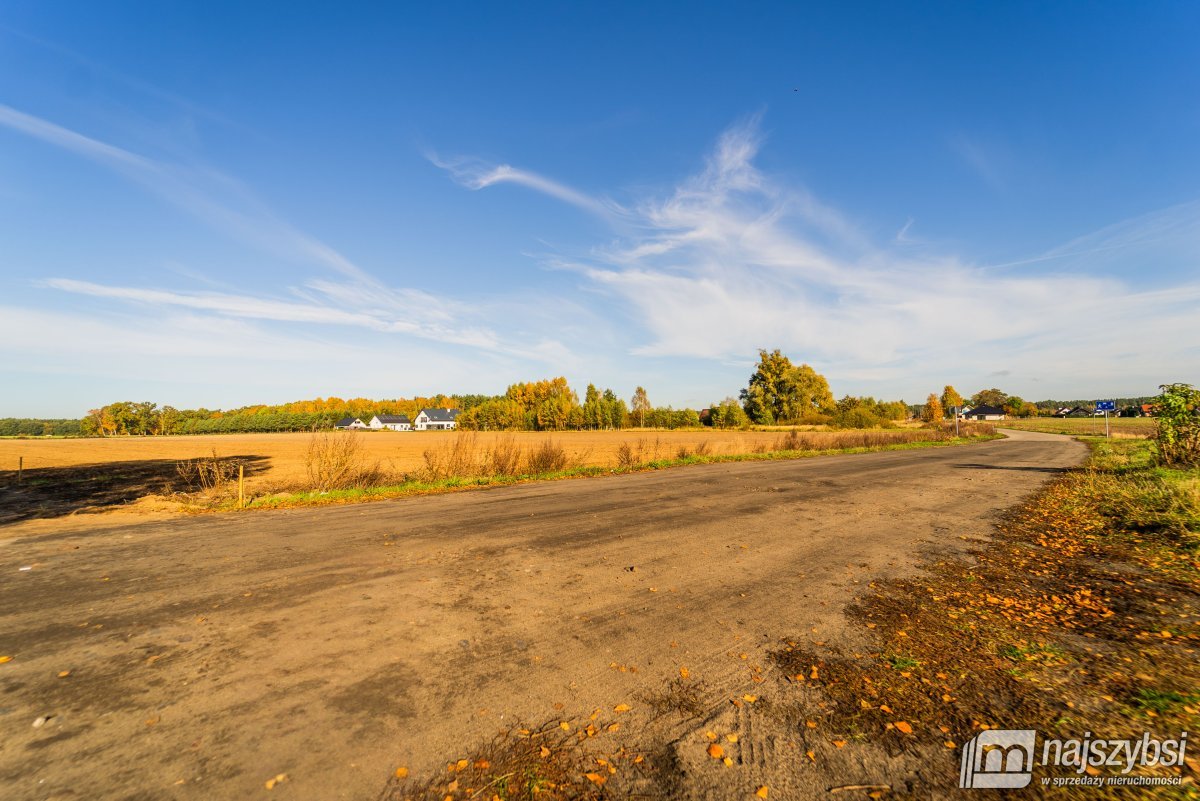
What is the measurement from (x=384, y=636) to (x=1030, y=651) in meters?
6.34

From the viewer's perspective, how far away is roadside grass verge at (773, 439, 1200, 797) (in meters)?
3.43

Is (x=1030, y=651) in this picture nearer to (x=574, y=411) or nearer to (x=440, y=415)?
(x=574, y=411)

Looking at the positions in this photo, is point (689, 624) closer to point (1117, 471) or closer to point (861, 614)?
point (861, 614)

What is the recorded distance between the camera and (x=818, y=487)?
49.6 ft

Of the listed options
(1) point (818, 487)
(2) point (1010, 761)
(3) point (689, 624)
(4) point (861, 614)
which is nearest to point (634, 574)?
(3) point (689, 624)

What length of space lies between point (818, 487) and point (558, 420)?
286ft

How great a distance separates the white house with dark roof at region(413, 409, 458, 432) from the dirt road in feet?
443

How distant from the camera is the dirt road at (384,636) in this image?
3.10 m

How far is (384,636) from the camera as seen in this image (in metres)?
4.82

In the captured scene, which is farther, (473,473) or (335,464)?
(473,473)

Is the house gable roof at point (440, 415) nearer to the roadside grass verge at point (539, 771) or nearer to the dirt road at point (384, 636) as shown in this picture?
the dirt road at point (384, 636)

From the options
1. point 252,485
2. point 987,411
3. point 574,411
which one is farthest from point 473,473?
point 987,411

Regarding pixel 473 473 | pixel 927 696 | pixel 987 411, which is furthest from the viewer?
pixel 987 411

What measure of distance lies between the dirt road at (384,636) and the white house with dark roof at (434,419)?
13505 centimetres
